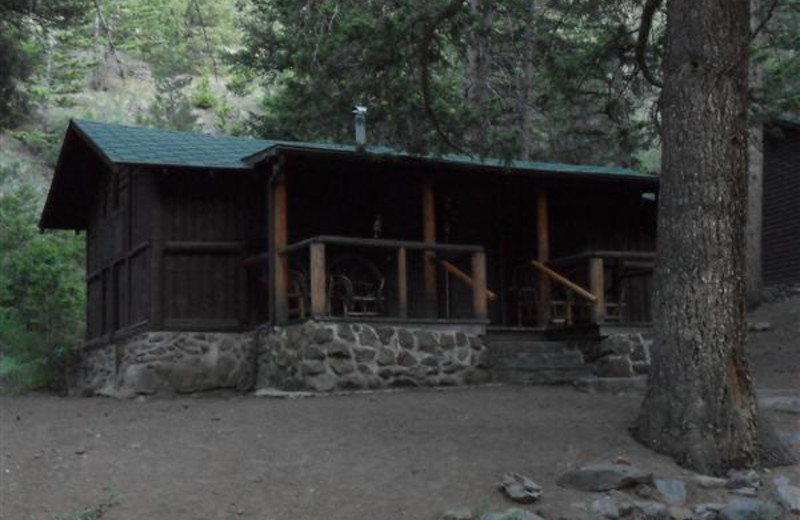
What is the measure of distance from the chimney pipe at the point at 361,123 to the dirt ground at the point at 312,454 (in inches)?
130

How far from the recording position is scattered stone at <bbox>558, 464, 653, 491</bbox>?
7.55 m

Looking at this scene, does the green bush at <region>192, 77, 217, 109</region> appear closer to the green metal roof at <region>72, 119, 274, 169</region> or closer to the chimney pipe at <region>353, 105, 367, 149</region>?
the green metal roof at <region>72, 119, 274, 169</region>

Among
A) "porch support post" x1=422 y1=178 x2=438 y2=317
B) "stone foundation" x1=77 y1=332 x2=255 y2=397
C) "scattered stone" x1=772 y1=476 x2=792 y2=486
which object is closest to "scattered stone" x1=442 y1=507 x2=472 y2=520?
"scattered stone" x1=772 y1=476 x2=792 y2=486

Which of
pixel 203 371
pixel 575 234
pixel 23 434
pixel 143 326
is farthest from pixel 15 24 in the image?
pixel 575 234

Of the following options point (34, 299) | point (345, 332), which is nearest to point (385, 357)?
point (345, 332)

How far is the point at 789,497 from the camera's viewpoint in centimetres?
765

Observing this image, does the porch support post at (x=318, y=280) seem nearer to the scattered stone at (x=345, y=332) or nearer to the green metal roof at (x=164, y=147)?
the scattered stone at (x=345, y=332)

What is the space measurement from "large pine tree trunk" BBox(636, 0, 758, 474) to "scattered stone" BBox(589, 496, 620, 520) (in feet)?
3.77

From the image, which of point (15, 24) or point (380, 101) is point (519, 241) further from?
point (15, 24)

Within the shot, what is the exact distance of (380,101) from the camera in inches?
474

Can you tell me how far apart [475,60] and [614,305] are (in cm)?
1058

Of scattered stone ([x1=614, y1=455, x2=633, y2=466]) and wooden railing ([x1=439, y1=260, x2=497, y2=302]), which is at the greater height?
wooden railing ([x1=439, y1=260, x2=497, y2=302])

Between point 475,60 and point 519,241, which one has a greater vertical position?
point 475,60

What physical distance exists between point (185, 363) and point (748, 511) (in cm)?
831
